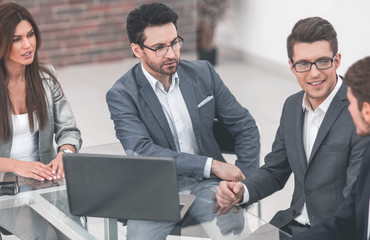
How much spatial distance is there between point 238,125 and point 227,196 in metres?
0.69

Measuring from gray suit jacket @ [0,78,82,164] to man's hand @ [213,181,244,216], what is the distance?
90 cm

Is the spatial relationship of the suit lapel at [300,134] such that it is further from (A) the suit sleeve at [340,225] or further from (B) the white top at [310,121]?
(A) the suit sleeve at [340,225]

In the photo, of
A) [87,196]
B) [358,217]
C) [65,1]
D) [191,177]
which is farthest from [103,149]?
[65,1]

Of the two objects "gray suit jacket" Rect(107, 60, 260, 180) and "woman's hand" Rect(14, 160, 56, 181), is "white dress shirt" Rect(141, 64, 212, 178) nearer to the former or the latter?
"gray suit jacket" Rect(107, 60, 260, 180)

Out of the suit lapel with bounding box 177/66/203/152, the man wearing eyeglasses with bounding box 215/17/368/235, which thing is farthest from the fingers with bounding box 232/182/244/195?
the suit lapel with bounding box 177/66/203/152

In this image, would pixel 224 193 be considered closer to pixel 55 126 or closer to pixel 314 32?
pixel 314 32

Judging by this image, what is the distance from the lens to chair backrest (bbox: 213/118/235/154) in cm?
327

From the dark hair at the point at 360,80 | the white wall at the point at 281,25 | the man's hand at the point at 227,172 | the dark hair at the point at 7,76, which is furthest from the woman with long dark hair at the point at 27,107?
the white wall at the point at 281,25

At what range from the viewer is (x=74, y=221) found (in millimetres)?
2471

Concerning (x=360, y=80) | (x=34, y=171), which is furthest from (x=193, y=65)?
(x=360, y=80)

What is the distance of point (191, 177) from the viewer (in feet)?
9.78

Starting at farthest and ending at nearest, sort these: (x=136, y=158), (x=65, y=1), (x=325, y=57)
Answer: (x=65, y=1) → (x=325, y=57) → (x=136, y=158)

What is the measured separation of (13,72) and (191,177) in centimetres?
96

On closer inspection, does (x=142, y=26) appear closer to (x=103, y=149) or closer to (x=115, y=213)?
(x=103, y=149)
